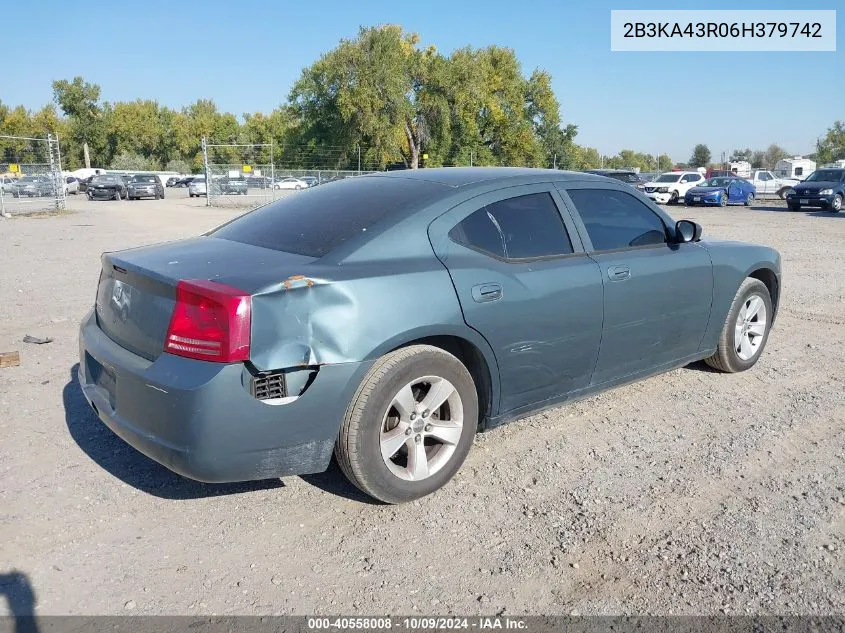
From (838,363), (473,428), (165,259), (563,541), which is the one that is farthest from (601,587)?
(838,363)

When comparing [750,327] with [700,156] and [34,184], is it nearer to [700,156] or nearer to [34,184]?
[34,184]

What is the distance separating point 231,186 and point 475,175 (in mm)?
31374

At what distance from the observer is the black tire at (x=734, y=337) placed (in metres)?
5.18

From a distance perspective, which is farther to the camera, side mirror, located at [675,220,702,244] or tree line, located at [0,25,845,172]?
tree line, located at [0,25,845,172]

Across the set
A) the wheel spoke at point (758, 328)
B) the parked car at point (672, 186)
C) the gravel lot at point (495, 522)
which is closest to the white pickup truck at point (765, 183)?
the parked car at point (672, 186)

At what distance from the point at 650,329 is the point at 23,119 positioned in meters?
86.6

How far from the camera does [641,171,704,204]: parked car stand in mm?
33484

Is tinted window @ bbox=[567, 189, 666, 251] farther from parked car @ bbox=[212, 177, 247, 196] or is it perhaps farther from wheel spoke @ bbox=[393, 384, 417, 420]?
parked car @ bbox=[212, 177, 247, 196]

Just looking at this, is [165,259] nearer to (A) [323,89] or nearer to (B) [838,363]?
(B) [838,363]

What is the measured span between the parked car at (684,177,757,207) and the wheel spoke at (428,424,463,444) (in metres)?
31.6

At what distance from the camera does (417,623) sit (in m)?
2.54

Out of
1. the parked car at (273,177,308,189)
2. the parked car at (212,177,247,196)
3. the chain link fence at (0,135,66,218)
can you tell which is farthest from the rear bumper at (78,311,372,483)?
the parked car at (212,177,247,196)

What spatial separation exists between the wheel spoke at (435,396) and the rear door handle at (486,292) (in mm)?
441

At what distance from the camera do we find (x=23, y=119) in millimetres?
75750
